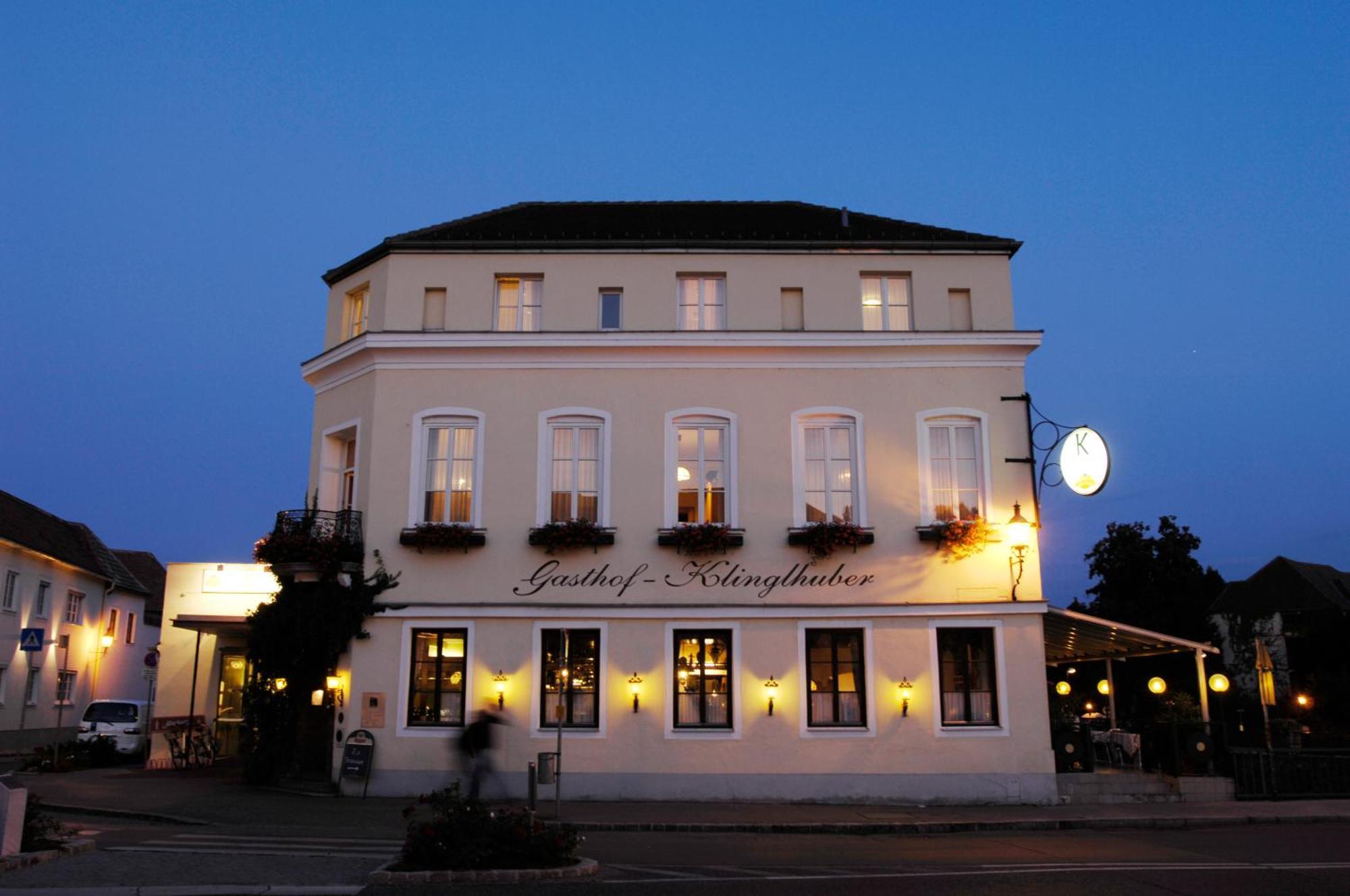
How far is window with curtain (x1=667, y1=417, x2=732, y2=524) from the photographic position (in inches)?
819

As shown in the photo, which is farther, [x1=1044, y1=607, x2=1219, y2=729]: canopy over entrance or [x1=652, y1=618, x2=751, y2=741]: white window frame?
[x1=1044, y1=607, x2=1219, y2=729]: canopy over entrance

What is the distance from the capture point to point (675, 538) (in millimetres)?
20188

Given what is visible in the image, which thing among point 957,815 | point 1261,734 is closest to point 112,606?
point 957,815

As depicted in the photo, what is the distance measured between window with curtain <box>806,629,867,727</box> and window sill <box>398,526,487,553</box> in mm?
6497

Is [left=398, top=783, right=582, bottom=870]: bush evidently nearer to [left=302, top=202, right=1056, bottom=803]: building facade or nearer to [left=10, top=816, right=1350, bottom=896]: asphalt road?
[left=10, top=816, right=1350, bottom=896]: asphalt road

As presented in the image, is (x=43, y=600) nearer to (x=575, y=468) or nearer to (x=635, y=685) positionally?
(x=575, y=468)

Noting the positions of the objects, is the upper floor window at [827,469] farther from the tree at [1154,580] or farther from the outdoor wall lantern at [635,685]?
the tree at [1154,580]

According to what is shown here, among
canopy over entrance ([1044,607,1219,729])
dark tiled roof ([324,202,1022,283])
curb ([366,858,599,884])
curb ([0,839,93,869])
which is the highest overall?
dark tiled roof ([324,202,1022,283])

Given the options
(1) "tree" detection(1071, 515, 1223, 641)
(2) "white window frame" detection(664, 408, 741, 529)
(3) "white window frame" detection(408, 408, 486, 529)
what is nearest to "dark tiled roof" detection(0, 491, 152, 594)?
(3) "white window frame" detection(408, 408, 486, 529)

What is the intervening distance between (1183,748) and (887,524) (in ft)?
24.4

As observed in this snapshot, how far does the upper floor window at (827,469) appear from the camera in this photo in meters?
20.8

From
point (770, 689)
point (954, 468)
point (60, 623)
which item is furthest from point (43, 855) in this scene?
point (60, 623)

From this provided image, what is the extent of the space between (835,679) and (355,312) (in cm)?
1272

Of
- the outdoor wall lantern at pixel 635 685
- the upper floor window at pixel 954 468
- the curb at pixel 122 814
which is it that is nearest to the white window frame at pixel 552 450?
the outdoor wall lantern at pixel 635 685
